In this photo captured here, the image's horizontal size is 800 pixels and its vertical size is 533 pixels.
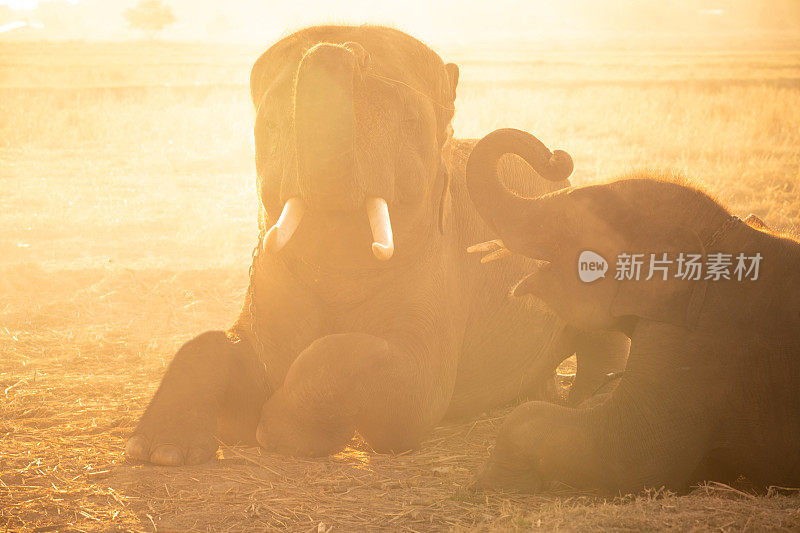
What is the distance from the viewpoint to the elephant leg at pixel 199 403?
4797mm

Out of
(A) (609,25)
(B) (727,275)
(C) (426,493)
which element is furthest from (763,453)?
(A) (609,25)

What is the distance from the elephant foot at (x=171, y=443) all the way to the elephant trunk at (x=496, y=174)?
182 cm

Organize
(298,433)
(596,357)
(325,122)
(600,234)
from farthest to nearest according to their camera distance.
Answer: (596,357) → (298,433) → (600,234) → (325,122)

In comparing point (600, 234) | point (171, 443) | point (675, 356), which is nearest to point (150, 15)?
point (171, 443)

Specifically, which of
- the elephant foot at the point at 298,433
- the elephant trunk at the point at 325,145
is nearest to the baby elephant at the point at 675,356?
the elephant foot at the point at 298,433

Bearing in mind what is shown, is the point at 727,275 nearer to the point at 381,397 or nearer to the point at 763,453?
the point at 763,453

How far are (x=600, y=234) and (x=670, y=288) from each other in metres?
0.41

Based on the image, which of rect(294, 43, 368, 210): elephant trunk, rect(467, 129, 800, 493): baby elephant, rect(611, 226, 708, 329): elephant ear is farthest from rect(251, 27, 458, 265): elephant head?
rect(611, 226, 708, 329): elephant ear

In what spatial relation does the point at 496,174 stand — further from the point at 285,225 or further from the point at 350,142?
the point at 285,225

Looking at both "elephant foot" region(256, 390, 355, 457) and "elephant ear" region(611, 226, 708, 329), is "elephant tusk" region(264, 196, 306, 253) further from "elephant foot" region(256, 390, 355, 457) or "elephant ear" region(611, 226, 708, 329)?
"elephant ear" region(611, 226, 708, 329)

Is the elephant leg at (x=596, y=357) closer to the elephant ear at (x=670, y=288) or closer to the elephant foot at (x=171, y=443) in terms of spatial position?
the elephant ear at (x=670, y=288)

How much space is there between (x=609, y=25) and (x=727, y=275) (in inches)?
5121

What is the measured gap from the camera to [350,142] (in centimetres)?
423

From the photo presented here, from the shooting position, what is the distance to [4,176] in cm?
1498
